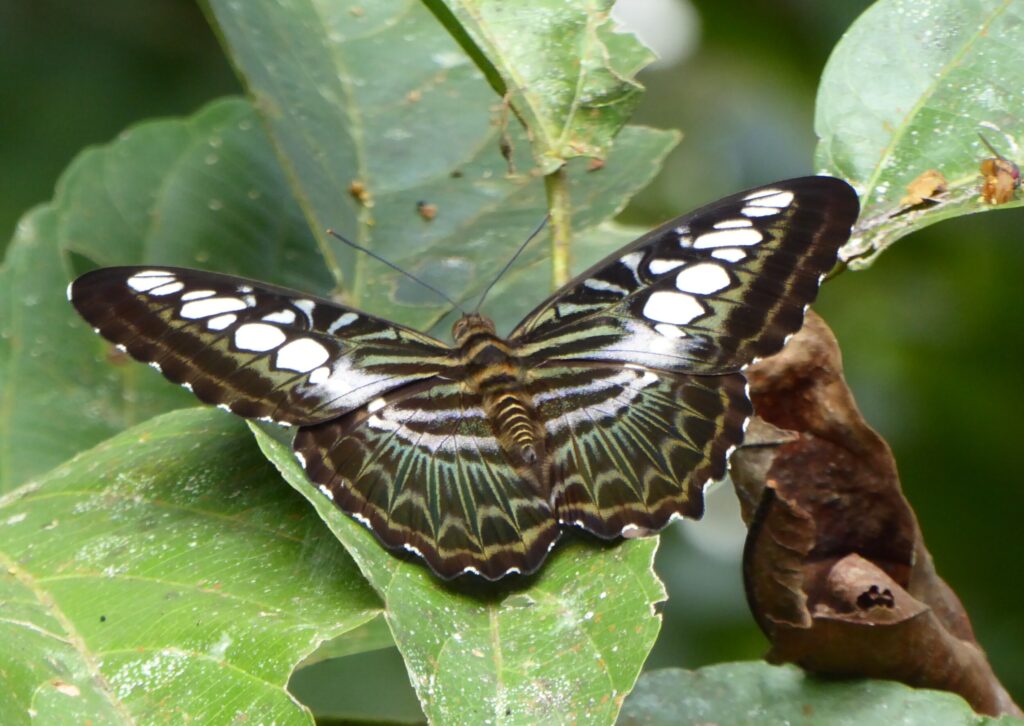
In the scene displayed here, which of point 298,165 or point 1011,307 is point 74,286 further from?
point 1011,307

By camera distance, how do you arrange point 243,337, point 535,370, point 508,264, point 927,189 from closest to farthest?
point 927,189, point 243,337, point 535,370, point 508,264

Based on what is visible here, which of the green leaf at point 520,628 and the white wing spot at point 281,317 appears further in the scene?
the white wing spot at point 281,317

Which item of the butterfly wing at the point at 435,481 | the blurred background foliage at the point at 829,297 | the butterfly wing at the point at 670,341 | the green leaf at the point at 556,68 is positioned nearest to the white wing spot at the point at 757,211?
the butterfly wing at the point at 670,341

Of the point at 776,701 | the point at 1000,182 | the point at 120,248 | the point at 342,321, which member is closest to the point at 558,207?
the point at 342,321

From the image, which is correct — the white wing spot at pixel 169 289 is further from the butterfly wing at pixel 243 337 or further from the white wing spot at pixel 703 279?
the white wing spot at pixel 703 279

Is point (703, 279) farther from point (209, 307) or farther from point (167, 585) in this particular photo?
point (167, 585)

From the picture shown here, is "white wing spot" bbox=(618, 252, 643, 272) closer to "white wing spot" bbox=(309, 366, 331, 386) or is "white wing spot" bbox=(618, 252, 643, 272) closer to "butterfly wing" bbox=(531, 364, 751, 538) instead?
"butterfly wing" bbox=(531, 364, 751, 538)
